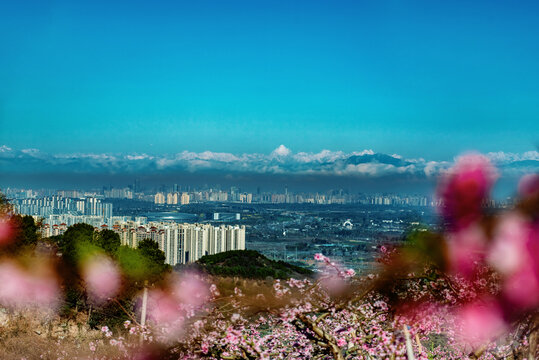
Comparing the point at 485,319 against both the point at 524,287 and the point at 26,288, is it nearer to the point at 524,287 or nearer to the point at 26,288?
the point at 524,287

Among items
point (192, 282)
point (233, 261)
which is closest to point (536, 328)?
point (192, 282)

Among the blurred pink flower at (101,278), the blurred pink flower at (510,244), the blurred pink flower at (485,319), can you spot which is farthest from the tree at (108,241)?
the blurred pink flower at (510,244)

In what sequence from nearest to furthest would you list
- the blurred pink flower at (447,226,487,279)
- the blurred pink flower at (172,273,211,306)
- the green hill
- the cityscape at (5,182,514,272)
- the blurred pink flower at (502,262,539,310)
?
the blurred pink flower at (502,262,539,310)
the blurred pink flower at (447,226,487,279)
the blurred pink flower at (172,273,211,306)
the cityscape at (5,182,514,272)
the green hill

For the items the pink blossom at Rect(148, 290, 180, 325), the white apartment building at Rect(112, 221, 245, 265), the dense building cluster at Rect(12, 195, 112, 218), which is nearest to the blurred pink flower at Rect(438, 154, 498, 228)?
the pink blossom at Rect(148, 290, 180, 325)

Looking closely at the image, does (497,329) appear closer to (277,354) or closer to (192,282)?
(277,354)

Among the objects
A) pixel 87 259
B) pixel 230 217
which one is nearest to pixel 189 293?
pixel 87 259

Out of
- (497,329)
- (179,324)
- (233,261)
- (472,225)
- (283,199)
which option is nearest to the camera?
(472,225)

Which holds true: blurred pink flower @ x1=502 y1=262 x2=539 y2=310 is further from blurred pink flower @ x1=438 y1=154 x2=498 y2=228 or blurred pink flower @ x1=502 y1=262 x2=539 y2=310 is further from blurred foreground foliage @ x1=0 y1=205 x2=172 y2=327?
blurred foreground foliage @ x1=0 y1=205 x2=172 y2=327
